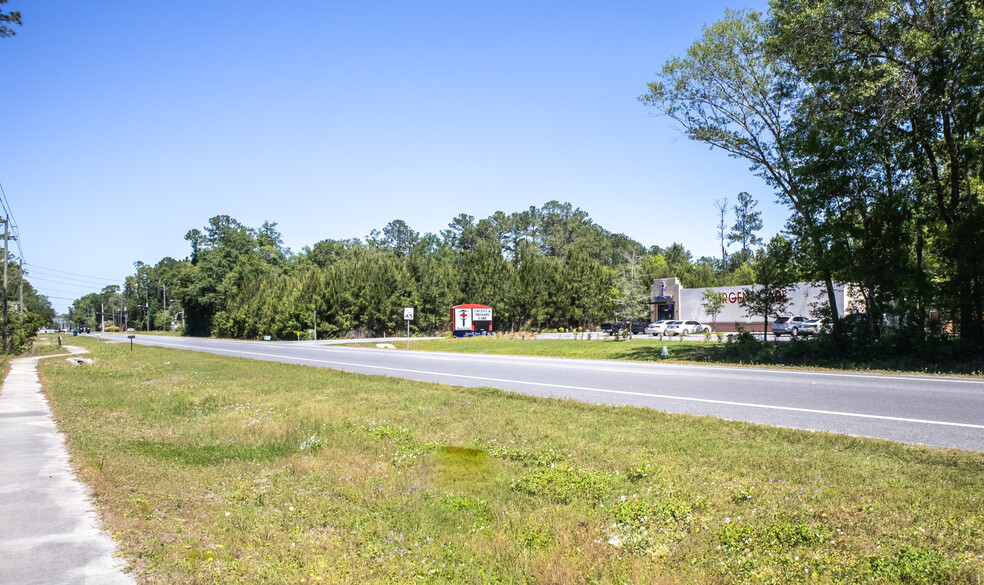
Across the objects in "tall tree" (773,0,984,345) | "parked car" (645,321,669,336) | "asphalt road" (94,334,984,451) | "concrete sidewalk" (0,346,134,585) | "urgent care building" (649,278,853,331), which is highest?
"tall tree" (773,0,984,345)

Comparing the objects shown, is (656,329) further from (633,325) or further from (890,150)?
(890,150)

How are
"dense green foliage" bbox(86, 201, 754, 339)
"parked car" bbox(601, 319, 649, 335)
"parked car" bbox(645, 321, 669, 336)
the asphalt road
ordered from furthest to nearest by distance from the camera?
"dense green foliage" bbox(86, 201, 754, 339) → "parked car" bbox(601, 319, 649, 335) → "parked car" bbox(645, 321, 669, 336) → the asphalt road

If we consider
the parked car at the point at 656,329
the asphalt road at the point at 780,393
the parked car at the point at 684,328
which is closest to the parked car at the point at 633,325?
the parked car at the point at 656,329

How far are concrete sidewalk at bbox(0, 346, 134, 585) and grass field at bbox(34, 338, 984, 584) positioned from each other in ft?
0.69

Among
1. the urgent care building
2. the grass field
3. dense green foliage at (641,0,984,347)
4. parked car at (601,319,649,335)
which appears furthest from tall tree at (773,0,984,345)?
parked car at (601,319,649,335)

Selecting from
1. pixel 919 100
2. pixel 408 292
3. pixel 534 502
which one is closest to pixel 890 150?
pixel 919 100

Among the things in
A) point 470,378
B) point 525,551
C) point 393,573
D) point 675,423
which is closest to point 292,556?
point 393,573

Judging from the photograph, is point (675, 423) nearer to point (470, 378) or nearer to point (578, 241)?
point (470, 378)

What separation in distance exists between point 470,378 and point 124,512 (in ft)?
40.3

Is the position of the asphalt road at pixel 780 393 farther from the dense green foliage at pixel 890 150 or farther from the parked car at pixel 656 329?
the parked car at pixel 656 329

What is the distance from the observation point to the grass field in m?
4.45

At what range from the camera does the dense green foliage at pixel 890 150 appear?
17.4 m

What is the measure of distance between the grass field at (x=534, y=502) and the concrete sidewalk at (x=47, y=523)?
0.21m

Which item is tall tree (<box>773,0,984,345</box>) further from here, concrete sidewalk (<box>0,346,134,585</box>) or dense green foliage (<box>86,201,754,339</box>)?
dense green foliage (<box>86,201,754,339</box>)
